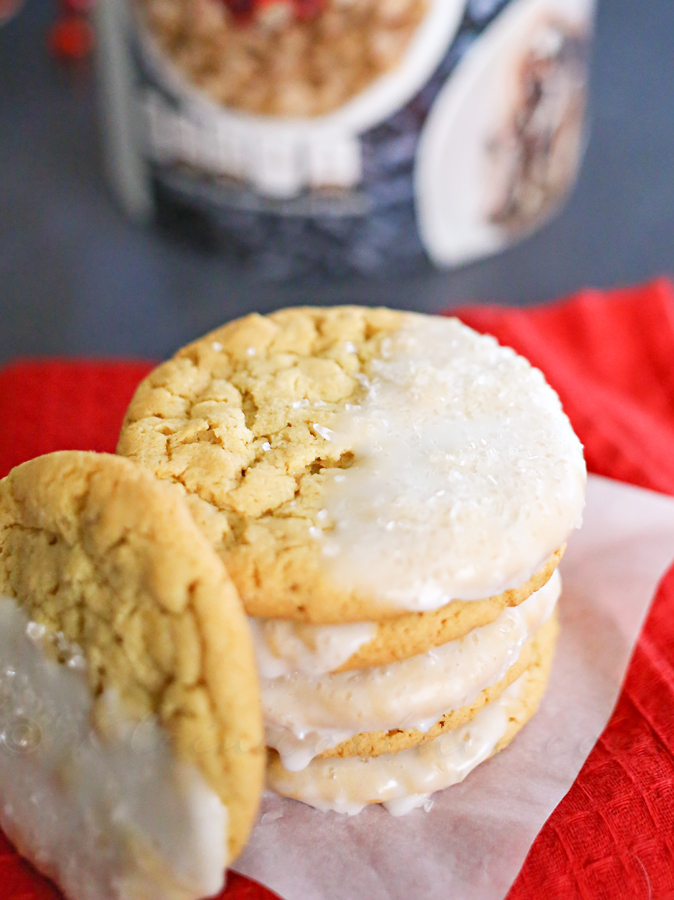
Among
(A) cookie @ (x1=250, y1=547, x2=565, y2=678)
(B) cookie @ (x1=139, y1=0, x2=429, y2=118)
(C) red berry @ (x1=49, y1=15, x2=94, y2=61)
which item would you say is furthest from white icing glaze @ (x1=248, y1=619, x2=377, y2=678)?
(C) red berry @ (x1=49, y1=15, x2=94, y2=61)

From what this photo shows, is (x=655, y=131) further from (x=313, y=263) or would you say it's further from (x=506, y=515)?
(x=506, y=515)

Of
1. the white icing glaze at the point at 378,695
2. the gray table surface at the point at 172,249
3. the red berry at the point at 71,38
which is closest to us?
the white icing glaze at the point at 378,695

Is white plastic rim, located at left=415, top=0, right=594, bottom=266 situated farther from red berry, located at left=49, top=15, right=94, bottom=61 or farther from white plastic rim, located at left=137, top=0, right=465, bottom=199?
red berry, located at left=49, top=15, right=94, bottom=61

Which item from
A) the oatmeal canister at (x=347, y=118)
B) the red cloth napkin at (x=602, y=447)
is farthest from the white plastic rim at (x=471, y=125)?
the red cloth napkin at (x=602, y=447)

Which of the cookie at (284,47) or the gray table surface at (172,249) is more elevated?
the cookie at (284,47)

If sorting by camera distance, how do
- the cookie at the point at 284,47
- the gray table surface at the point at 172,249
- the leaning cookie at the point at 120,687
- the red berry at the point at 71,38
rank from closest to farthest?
the leaning cookie at the point at 120,687 → the cookie at the point at 284,47 → the gray table surface at the point at 172,249 → the red berry at the point at 71,38

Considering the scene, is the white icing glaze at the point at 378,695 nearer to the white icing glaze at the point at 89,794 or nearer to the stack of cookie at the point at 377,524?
the stack of cookie at the point at 377,524

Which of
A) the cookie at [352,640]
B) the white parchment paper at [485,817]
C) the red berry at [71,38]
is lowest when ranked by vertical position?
the white parchment paper at [485,817]

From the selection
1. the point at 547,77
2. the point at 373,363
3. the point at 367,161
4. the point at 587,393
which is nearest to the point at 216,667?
the point at 373,363
